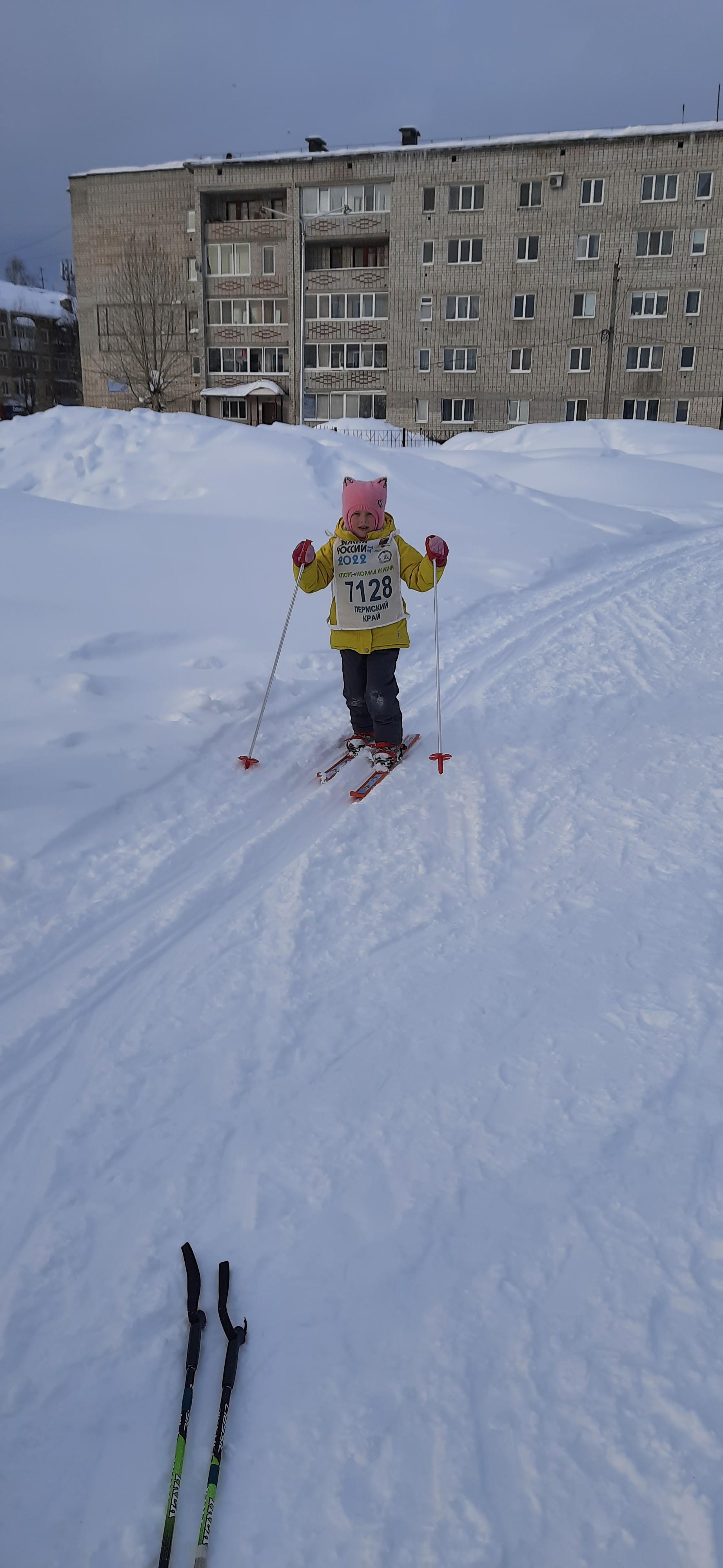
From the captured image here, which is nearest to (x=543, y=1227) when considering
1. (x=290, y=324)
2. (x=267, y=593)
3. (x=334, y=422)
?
(x=267, y=593)

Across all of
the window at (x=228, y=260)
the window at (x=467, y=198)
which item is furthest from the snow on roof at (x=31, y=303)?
the window at (x=467, y=198)

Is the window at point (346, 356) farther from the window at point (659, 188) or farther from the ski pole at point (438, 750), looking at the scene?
the ski pole at point (438, 750)

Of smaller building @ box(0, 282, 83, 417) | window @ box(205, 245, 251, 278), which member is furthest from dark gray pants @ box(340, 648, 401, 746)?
smaller building @ box(0, 282, 83, 417)

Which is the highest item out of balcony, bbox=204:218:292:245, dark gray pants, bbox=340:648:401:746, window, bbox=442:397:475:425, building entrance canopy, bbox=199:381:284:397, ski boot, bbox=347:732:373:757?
balcony, bbox=204:218:292:245

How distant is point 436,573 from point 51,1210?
388cm

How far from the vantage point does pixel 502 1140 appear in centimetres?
251

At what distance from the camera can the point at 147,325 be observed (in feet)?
127

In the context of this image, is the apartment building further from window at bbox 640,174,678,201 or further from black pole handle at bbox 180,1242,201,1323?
black pole handle at bbox 180,1242,201,1323

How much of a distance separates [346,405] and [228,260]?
25.2 ft

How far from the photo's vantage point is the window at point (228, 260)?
3697 centimetres

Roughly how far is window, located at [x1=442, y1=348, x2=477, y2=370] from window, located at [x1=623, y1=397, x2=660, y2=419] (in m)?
6.20

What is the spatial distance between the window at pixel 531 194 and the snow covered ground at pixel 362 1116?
34.8 meters

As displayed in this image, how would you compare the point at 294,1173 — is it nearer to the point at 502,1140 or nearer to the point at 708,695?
the point at 502,1140

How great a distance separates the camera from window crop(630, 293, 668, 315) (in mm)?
33844
